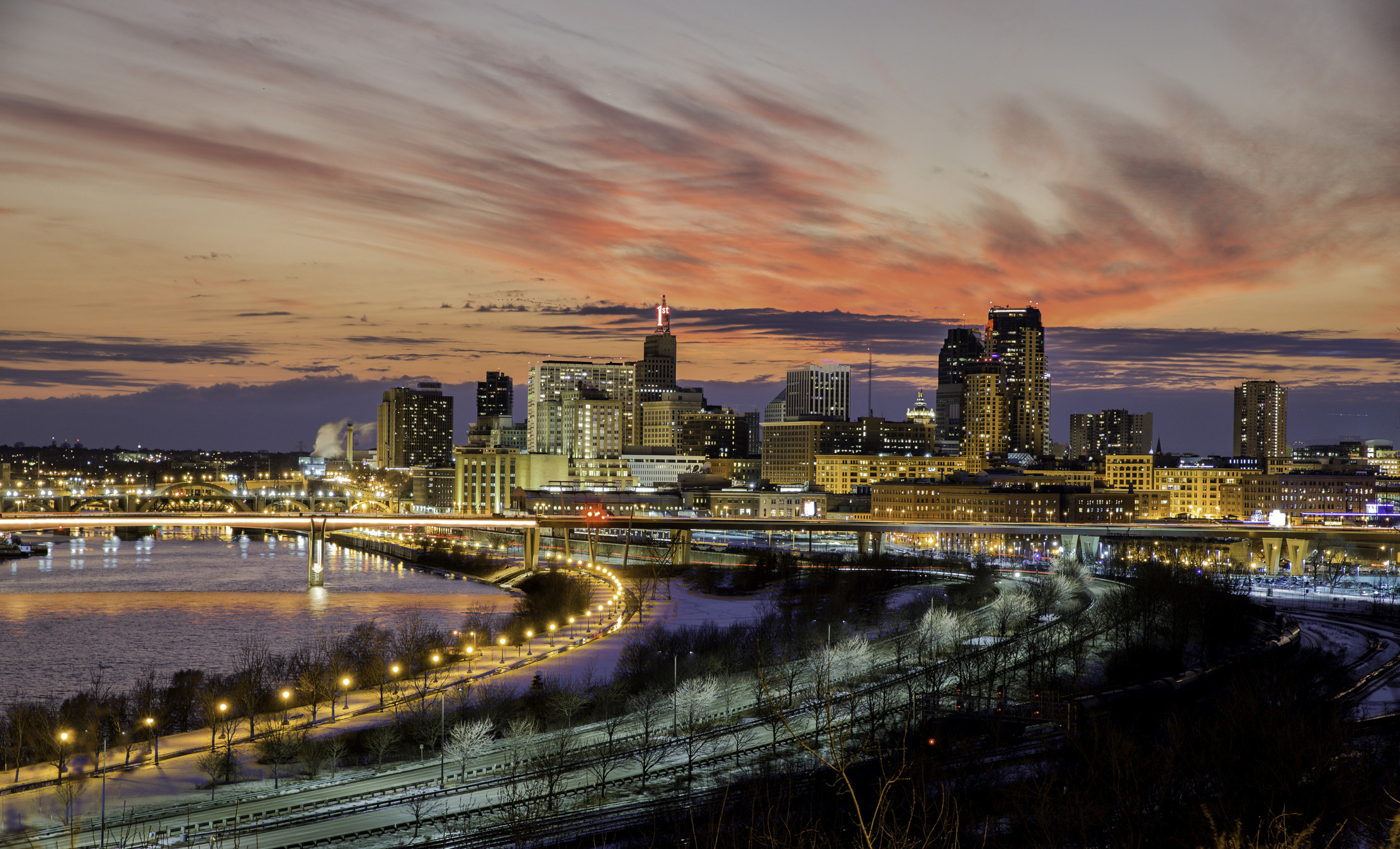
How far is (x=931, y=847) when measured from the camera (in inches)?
695

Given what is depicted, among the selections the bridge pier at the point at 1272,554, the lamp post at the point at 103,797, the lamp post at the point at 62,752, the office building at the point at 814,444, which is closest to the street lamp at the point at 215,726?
the lamp post at the point at 103,797

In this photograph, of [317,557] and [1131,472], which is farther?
[1131,472]

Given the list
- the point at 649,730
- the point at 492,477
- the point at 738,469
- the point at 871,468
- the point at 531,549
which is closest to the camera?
the point at 649,730

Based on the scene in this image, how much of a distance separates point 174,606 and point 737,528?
42.2 metres

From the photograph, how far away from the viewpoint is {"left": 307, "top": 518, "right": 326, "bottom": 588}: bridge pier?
7206 cm

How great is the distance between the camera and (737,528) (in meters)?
90.4

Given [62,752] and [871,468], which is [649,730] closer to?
[62,752]

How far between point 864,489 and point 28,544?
9776 cm

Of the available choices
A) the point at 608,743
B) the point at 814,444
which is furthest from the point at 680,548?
the point at 814,444

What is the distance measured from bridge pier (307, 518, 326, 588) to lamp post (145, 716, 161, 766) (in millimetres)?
41408

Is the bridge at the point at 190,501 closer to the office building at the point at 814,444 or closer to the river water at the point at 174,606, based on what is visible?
the river water at the point at 174,606

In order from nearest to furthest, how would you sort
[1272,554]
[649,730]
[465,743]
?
[465,743], [649,730], [1272,554]

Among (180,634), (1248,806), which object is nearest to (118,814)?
(1248,806)

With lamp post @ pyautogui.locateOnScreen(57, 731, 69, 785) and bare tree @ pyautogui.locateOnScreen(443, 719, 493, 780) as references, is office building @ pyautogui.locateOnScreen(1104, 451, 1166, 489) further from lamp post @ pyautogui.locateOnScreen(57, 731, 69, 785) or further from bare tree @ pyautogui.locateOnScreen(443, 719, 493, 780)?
lamp post @ pyautogui.locateOnScreen(57, 731, 69, 785)
